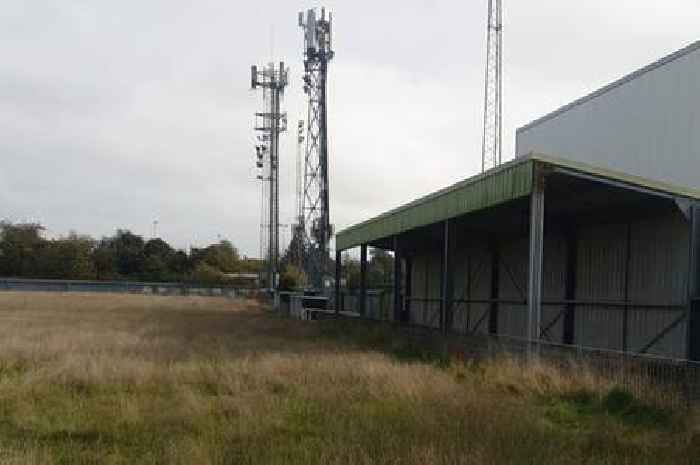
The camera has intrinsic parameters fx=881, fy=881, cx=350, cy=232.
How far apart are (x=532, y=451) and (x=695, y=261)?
11825 mm

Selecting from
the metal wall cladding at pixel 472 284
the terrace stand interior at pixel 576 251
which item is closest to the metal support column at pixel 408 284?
the metal wall cladding at pixel 472 284

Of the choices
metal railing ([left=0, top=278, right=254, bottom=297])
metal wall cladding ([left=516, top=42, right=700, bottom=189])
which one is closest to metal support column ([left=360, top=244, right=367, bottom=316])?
metal wall cladding ([left=516, top=42, right=700, bottom=189])

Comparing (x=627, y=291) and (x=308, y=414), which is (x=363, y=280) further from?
(x=308, y=414)

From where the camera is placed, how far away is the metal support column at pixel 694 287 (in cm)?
1955

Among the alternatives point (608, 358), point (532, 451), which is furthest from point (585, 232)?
point (532, 451)

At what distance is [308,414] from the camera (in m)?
12.3

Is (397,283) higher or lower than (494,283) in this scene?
lower

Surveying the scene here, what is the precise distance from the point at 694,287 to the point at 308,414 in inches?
448

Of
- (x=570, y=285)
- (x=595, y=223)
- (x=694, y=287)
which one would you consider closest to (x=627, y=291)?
(x=595, y=223)

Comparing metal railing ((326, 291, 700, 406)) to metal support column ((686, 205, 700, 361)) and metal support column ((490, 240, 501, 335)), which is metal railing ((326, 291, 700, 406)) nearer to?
metal support column ((490, 240, 501, 335))

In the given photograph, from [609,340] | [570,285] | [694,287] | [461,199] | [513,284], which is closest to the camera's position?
[694,287]

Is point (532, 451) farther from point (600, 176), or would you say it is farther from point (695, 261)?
point (695, 261)

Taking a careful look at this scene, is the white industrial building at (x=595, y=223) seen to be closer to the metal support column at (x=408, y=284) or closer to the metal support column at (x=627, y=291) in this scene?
the metal support column at (x=627, y=291)

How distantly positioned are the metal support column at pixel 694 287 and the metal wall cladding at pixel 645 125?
12.4 feet
